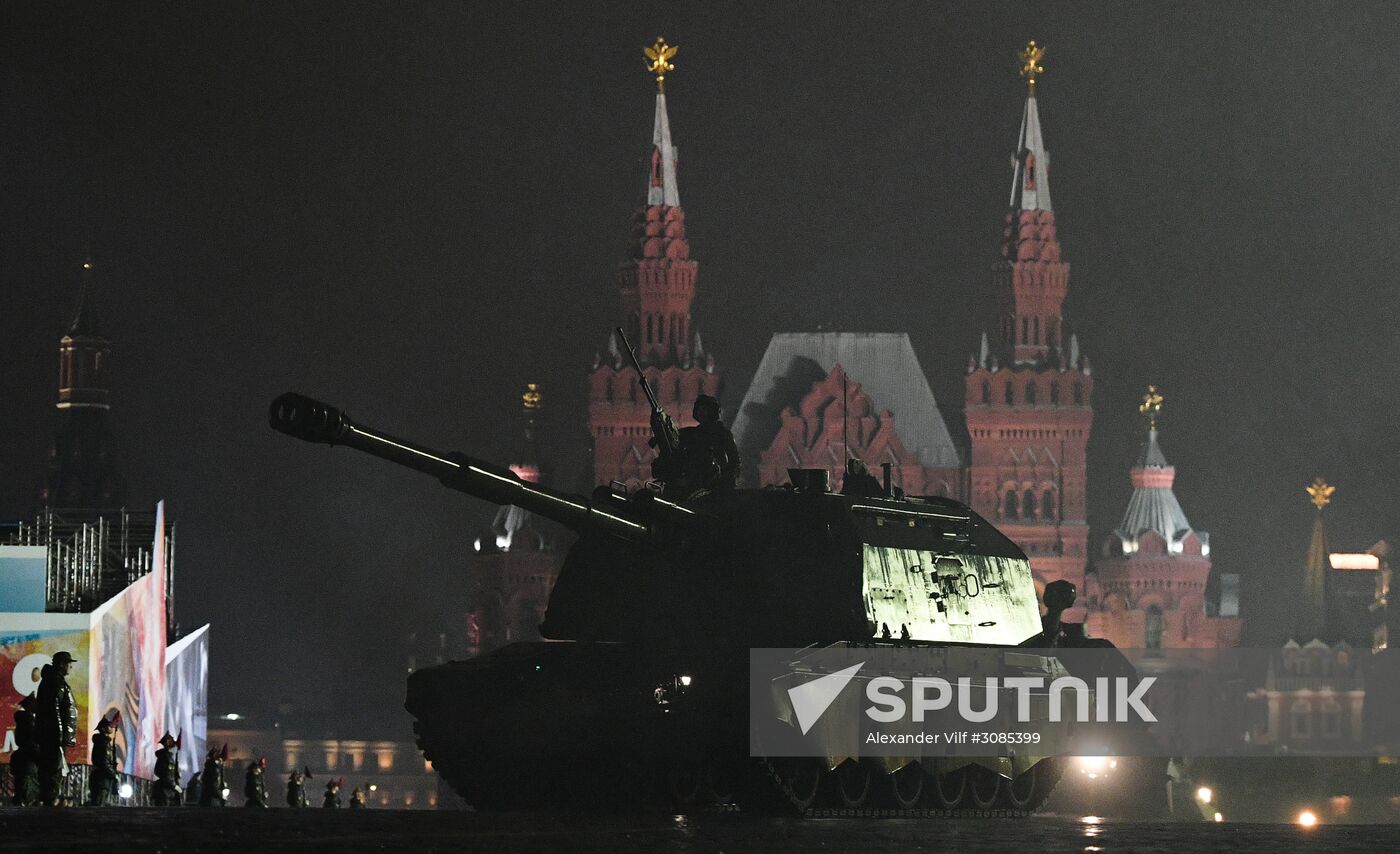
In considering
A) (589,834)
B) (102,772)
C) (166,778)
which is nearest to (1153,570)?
(166,778)

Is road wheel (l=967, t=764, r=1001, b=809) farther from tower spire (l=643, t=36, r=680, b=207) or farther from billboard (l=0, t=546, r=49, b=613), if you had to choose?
tower spire (l=643, t=36, r=680, b=207)

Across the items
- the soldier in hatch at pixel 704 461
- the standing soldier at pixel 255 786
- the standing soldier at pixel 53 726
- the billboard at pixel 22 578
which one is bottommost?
the standing soldier at pixel 255 786

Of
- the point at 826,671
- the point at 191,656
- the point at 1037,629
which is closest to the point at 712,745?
the point at 826,671

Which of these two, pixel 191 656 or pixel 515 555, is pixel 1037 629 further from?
pixel 515 555

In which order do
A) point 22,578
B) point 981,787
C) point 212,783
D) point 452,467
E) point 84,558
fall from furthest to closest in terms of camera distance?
1. point 84,558
2. point 22,578
3. point 212,783
4. point 981,787
5. point 452,467

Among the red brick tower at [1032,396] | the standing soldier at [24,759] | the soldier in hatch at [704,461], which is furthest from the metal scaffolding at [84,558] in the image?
the red brick tower at [1032,396]

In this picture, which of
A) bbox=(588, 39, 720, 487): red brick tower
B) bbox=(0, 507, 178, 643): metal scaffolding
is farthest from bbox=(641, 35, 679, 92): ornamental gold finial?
bbox=(0, 507, 178, 643): metal scaffolding

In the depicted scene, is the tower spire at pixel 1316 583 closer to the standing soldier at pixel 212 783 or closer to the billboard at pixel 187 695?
the billboard at pixel 187 695

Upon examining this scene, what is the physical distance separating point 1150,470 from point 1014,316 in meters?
10.3

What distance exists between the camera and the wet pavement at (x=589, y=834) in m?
18.1

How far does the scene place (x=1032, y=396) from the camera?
120 meters

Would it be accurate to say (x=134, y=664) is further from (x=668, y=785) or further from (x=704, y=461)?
(x=668, y=785)

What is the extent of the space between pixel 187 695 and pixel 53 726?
37024 millimetres

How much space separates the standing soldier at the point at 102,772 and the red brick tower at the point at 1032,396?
92800 millimetres
